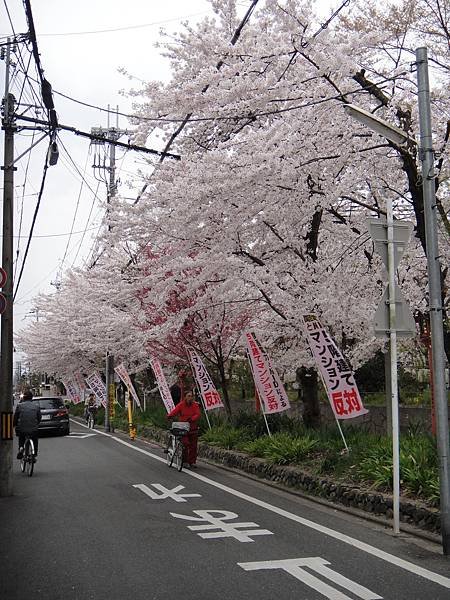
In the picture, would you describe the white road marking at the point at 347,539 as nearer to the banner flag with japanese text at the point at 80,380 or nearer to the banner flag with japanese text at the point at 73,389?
the banner flag with japanese text at the point at 80,380

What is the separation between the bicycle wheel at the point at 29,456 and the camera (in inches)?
528

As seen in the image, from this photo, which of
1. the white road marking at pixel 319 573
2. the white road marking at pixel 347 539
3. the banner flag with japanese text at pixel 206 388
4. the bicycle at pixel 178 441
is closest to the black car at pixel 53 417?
the banner flag with japanese text at pixel 206 388

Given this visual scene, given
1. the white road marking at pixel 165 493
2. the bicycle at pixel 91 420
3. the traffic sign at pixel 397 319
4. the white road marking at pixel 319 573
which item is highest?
the traffic sign at pixel 397 319

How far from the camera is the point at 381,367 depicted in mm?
22203

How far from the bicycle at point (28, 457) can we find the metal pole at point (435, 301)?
9206 mm

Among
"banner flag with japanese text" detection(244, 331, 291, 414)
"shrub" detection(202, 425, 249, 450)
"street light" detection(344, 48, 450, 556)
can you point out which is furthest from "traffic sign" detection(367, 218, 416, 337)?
"shrub" detection(202, 425, 249, 450)

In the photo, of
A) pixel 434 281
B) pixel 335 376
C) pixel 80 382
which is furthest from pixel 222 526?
pixel 80 382

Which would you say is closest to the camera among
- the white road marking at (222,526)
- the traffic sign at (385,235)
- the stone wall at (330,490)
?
the white road marking at (222,526)

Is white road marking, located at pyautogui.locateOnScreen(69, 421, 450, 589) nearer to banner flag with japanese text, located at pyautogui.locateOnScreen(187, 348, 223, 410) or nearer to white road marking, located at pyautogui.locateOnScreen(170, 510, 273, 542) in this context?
white road marking, located at pyautogui.locateOnScreen(170, 510, 273, 542)

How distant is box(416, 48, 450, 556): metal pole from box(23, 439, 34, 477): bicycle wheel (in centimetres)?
921

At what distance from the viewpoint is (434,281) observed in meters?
7.13

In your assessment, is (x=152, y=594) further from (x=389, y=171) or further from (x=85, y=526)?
(x=389, y=171)

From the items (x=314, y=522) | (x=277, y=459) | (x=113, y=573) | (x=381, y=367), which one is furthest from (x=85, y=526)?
(x=381, y=367)

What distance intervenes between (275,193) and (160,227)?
2.57m
